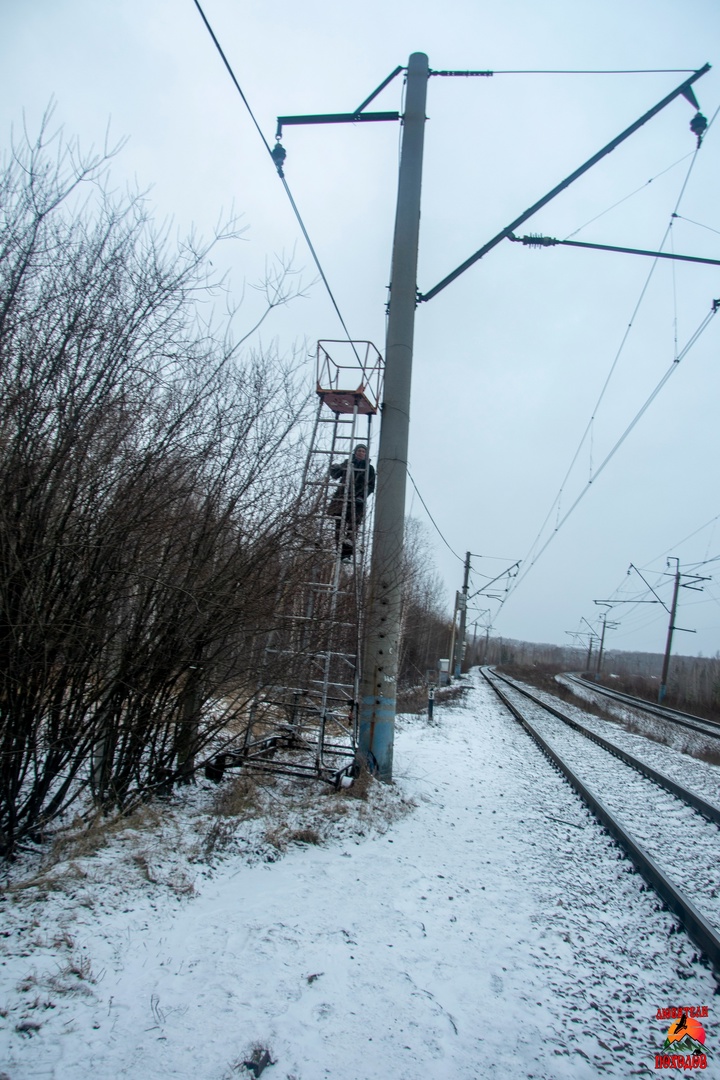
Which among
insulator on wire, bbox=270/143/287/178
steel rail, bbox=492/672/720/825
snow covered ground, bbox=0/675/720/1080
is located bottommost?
steel rail, bbox=492/672/720/825

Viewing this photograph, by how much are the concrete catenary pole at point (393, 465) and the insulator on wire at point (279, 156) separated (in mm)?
2472

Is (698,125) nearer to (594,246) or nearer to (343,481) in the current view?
(594,246)

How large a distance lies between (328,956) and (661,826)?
546 cm

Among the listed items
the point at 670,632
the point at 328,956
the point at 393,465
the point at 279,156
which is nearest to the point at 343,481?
the point at 393,465

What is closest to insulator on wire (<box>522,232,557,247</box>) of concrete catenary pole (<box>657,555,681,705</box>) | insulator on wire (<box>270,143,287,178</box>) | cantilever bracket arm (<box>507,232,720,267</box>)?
cantilever bracket arm (<box>507,232,720,267</box>)

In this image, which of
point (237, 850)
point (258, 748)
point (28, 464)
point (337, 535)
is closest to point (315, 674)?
point (258, 748)

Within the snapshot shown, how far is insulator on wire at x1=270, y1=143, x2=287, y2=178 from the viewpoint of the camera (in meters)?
5.54

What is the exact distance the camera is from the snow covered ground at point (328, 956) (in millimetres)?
2691

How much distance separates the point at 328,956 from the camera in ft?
11.4

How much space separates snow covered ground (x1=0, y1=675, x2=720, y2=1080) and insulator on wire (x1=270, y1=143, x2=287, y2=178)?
5.86m

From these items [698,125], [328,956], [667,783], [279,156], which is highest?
[698,125]

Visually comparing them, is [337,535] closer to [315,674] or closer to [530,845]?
[315,674]

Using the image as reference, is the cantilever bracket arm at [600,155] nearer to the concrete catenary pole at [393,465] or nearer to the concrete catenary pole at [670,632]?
the concrete catenary pole at [393,465]

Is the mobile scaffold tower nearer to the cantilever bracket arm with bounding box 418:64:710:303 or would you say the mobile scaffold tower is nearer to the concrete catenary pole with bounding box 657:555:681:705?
the cantilever bracket arm with bounding box 418:64:710:303
